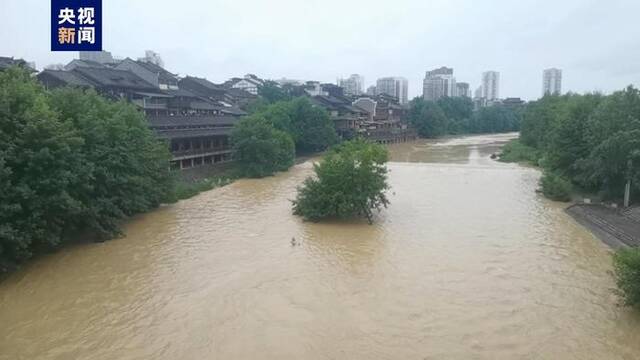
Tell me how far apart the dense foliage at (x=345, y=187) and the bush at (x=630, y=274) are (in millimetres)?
9906

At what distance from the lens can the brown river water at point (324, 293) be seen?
10.1m

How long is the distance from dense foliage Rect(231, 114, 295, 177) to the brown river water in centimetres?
1141

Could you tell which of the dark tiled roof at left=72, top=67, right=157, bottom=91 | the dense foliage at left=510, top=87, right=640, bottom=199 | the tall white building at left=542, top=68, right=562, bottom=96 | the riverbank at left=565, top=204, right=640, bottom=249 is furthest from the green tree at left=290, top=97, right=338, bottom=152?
the tall white building at left=542, top=68, right=562, bottom=96

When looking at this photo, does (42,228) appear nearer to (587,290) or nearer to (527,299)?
(527,299)

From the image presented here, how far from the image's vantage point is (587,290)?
43.3 ft

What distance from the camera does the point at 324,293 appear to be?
1284 centimetres

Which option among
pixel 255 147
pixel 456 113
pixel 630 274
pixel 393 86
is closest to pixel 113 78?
pixel 255 147

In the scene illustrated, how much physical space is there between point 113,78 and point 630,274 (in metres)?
30.3

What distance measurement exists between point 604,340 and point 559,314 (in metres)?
1.27

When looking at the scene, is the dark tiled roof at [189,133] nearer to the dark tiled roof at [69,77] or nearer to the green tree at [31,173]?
the dark tiled roof at [69,77]

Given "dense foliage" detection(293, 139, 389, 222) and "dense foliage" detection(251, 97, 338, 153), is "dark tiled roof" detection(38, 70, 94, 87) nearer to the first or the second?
"dense foliage" detection(293, 139, 389, 222)

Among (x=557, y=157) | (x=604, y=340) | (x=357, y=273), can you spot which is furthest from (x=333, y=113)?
(x=604, y=340)

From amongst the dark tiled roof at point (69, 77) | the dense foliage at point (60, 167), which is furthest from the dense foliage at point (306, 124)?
the dense foliage at point (60, 167)

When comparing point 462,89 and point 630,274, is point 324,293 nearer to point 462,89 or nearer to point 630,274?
point 630,274
